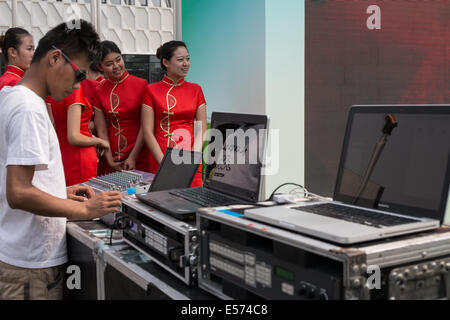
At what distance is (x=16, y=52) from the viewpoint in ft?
9.80

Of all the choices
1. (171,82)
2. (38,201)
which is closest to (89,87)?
(171,82)

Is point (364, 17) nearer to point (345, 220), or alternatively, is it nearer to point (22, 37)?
point (22, 37)

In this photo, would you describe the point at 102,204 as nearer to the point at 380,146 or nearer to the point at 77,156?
the point at 380,146

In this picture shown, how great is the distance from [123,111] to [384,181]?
2.32m

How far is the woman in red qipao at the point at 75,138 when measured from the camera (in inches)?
105

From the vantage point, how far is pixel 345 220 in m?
1.04

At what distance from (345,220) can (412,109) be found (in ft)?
1.06

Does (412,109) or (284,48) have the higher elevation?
(284,48)

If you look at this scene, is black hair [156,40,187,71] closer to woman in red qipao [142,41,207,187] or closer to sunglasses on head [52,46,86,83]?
woman in red qipao [142,41,207,187]

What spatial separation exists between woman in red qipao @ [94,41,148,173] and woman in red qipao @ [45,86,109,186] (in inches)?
8.1

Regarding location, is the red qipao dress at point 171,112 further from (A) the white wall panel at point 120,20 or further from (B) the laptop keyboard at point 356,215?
(B) the laptop keyboard at point 356,215

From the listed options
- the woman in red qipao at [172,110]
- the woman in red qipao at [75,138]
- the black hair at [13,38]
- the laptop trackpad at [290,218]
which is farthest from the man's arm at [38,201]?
the black hair at [13,38]

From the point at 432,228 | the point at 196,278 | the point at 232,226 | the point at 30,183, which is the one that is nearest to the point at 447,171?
the point at 432,228

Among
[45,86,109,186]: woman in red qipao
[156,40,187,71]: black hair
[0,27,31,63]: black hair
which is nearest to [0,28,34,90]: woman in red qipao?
[0,27,31,63]: black hair
